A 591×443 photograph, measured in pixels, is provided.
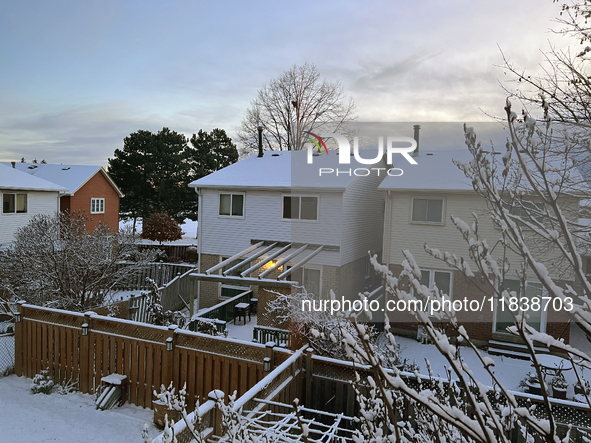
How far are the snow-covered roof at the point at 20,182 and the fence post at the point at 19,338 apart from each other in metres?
12.9

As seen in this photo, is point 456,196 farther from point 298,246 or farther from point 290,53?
point 290,53

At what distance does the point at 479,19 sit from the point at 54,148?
34.7m

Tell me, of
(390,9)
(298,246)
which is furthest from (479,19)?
(298,246)

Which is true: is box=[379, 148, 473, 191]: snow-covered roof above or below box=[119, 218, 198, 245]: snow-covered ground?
above

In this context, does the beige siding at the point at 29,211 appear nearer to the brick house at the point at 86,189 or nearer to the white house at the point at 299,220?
the brick house at the point at 86,189

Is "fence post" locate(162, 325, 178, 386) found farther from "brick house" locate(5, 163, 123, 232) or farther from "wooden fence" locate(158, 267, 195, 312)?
"brick house" locate(5, 163, 123, 232)

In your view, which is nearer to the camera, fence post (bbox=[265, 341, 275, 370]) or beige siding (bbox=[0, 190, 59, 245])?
fence post (bbox=[265, 341, 275, 370])

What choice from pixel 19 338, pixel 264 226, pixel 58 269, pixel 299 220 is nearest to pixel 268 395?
pixel 19 338

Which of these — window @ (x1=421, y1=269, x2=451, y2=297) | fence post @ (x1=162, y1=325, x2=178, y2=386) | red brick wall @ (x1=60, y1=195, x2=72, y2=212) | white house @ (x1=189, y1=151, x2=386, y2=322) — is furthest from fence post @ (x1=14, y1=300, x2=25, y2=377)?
red brick wall @ (x1=60, y1=195, x2=72, y2=212)

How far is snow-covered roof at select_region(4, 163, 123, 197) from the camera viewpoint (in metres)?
25.8

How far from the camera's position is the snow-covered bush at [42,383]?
786cm

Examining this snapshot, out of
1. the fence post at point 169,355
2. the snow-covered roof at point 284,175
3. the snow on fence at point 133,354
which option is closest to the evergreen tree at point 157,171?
the snow-covered roof at point 284,175

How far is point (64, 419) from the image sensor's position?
22.8 feet

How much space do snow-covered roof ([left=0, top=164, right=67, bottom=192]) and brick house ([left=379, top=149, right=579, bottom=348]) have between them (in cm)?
1733
